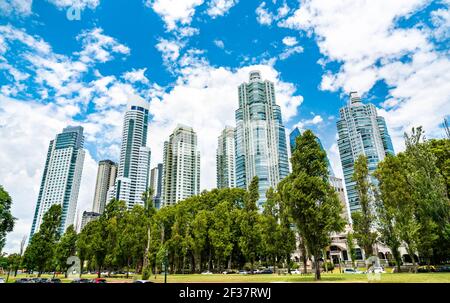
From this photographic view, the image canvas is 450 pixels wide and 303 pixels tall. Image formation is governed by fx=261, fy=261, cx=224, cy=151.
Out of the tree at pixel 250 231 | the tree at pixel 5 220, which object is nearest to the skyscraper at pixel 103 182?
the tree at pixel 250 231

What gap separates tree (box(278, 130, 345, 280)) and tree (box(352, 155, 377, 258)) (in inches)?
242

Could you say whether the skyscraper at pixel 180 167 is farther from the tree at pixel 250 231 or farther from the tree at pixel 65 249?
the tree at pixel 250 231

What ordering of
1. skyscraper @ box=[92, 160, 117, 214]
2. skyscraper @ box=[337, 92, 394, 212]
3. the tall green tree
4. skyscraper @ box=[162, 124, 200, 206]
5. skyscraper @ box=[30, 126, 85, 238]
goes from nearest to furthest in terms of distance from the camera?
skyscraper @ box=[30, 126, 85, 238] → the tall green tree → skyscraper @ box=[337, 92, 394, 212] → skyscraper @ box=[162, 124, 200, 206] → skyscraper @ box=[92, 160, 117, 214]

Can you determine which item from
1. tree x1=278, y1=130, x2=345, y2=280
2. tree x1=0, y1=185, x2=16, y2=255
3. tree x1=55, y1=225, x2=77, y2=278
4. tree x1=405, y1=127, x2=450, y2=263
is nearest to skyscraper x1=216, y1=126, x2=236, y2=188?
tree x1=55, y1=225, x2=77, y2=278

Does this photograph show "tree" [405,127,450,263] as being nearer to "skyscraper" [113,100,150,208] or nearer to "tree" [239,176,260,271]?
"tree" [239,176,260,271]

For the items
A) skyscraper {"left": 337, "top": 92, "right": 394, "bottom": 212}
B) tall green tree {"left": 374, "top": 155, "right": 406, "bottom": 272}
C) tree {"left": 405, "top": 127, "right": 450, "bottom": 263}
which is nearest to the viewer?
tree {"left": 405, "top": 127, "right": 450, "bottom": 263}

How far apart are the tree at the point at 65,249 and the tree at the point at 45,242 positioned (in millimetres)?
1160

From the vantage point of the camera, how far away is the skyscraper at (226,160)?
13225 centimetres

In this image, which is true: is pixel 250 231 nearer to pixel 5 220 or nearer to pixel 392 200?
pixel 392 200

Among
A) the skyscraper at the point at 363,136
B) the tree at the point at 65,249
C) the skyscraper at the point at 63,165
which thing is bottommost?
the tree at the point at 65,249

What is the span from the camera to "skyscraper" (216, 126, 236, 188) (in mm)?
132250

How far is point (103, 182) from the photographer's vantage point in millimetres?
154250
